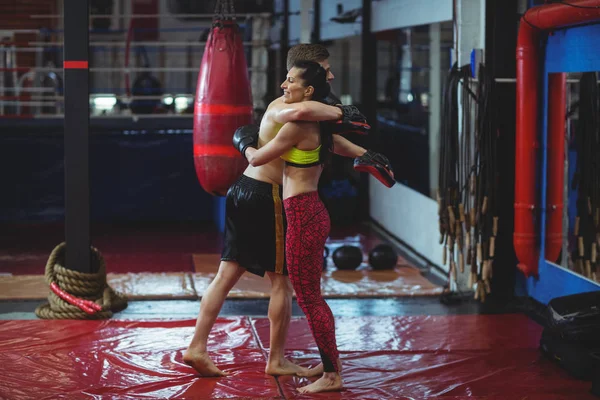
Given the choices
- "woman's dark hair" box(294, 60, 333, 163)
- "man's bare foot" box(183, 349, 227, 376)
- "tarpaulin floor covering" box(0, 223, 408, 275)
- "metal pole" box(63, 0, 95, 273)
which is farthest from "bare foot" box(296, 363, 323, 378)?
"tarpaulin floor covering" box(0, 223, 408, 275)

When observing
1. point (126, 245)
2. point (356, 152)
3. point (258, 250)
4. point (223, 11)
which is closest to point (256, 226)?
point (258, 250)

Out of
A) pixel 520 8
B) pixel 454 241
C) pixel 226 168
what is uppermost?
pixel 520 8

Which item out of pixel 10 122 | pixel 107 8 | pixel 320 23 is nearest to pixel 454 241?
pixel 10 122

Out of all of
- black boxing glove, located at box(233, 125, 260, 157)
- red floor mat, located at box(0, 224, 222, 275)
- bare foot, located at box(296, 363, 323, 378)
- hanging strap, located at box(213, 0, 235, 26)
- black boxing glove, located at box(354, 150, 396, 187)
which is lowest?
bare foot, located at box(296, 363, 323, 378)

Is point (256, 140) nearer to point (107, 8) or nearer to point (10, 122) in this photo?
point (10, 122)

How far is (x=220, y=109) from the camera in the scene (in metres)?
6.10

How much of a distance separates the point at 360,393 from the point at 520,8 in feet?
10.3

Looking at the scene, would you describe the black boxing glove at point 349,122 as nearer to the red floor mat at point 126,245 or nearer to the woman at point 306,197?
the woman at point 306,197

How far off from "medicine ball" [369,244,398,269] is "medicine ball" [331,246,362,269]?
11 centimetres

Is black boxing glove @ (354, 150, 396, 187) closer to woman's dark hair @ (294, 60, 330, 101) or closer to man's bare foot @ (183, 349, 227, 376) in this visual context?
woman's dark hair @ (294, 60, 330, 101)

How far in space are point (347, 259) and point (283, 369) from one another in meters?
2.64

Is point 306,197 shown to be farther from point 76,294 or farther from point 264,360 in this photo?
point 76,294

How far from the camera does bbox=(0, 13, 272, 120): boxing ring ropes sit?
8.98 m

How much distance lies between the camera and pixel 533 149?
605cm
